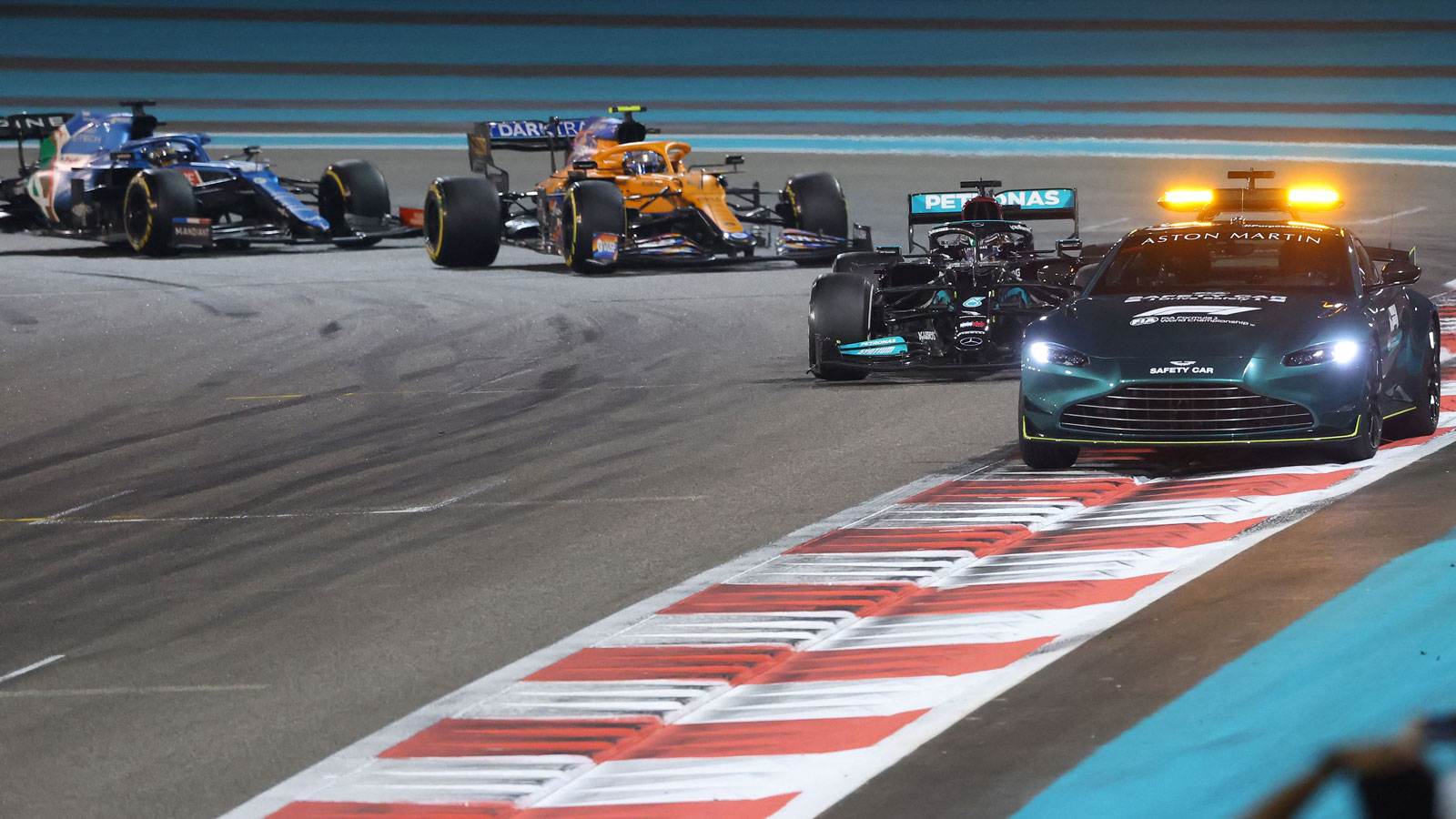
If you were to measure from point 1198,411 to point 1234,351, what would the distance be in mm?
320

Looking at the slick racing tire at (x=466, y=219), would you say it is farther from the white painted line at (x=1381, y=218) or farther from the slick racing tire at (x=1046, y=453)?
the slick racing tire at (x=1046, y=453)

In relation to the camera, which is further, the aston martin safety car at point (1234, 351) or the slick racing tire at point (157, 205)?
the slick racing tire at point (157, 205)

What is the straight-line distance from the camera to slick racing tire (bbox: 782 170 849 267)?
19859 mm

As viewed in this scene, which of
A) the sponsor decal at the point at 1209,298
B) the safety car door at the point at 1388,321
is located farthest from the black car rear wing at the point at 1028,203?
the sponsor decal at the point at 1209,298

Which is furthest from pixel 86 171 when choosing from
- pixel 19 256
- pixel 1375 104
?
pixel 1375 104

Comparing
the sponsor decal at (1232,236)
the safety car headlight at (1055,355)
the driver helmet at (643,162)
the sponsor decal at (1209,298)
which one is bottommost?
the safety car headlight at (1055,355)

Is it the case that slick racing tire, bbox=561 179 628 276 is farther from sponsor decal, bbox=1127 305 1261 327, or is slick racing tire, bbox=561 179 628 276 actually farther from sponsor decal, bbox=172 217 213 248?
sponsor decal, bbox=1127 305 1261 327

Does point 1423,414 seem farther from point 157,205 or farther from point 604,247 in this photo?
point 157,205

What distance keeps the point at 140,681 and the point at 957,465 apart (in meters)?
4.33

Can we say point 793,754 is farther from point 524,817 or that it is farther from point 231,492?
point 231,492

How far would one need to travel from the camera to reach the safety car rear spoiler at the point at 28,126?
75.6 feet

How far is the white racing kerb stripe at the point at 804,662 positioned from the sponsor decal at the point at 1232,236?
1.63 meters

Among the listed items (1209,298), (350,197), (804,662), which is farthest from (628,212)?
(804,662)

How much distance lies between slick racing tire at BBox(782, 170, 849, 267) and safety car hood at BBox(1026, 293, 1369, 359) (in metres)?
10.8
